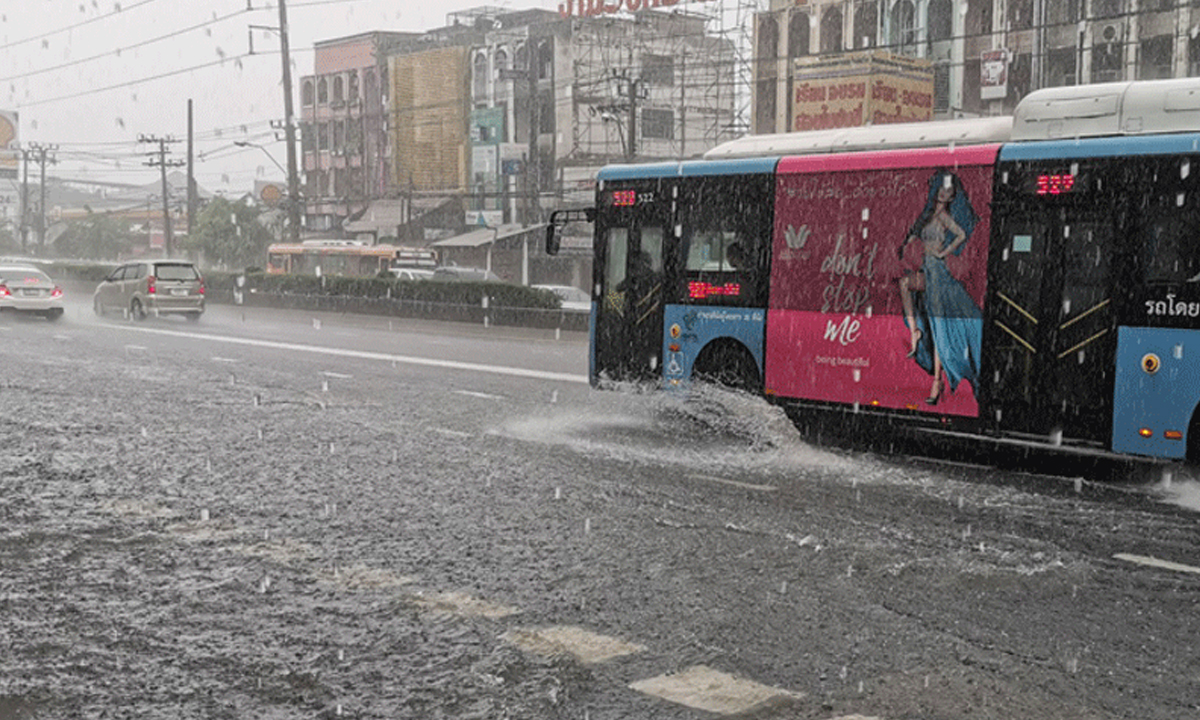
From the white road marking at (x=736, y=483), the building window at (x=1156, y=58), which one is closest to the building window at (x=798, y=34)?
the building window at (x=1156, y=58)

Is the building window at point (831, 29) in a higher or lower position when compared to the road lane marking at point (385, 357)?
higher

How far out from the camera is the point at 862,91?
4362cm

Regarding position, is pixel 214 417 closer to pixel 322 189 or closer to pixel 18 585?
pixel 18 585

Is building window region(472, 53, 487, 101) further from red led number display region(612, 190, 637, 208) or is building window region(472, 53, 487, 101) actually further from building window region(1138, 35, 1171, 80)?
red led number display region(612, 190, 637, 208)

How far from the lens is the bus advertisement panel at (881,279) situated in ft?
39.0

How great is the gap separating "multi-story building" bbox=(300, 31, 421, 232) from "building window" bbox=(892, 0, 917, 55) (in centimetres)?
3614

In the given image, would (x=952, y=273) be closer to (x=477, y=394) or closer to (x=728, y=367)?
(x=728, y=367)

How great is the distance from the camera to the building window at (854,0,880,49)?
50.8 metres

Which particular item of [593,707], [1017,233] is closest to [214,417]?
[1017,233]

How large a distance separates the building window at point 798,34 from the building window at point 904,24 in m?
3.98

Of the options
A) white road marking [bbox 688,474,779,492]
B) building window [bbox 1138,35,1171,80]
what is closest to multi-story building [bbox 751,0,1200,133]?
building window [bbox 1138,35,1171,80]

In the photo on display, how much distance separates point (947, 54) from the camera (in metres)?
48.7

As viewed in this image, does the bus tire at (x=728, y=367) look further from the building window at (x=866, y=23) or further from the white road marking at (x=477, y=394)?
the building window at (x=866, y=23)

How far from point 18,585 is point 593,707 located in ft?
11.8
